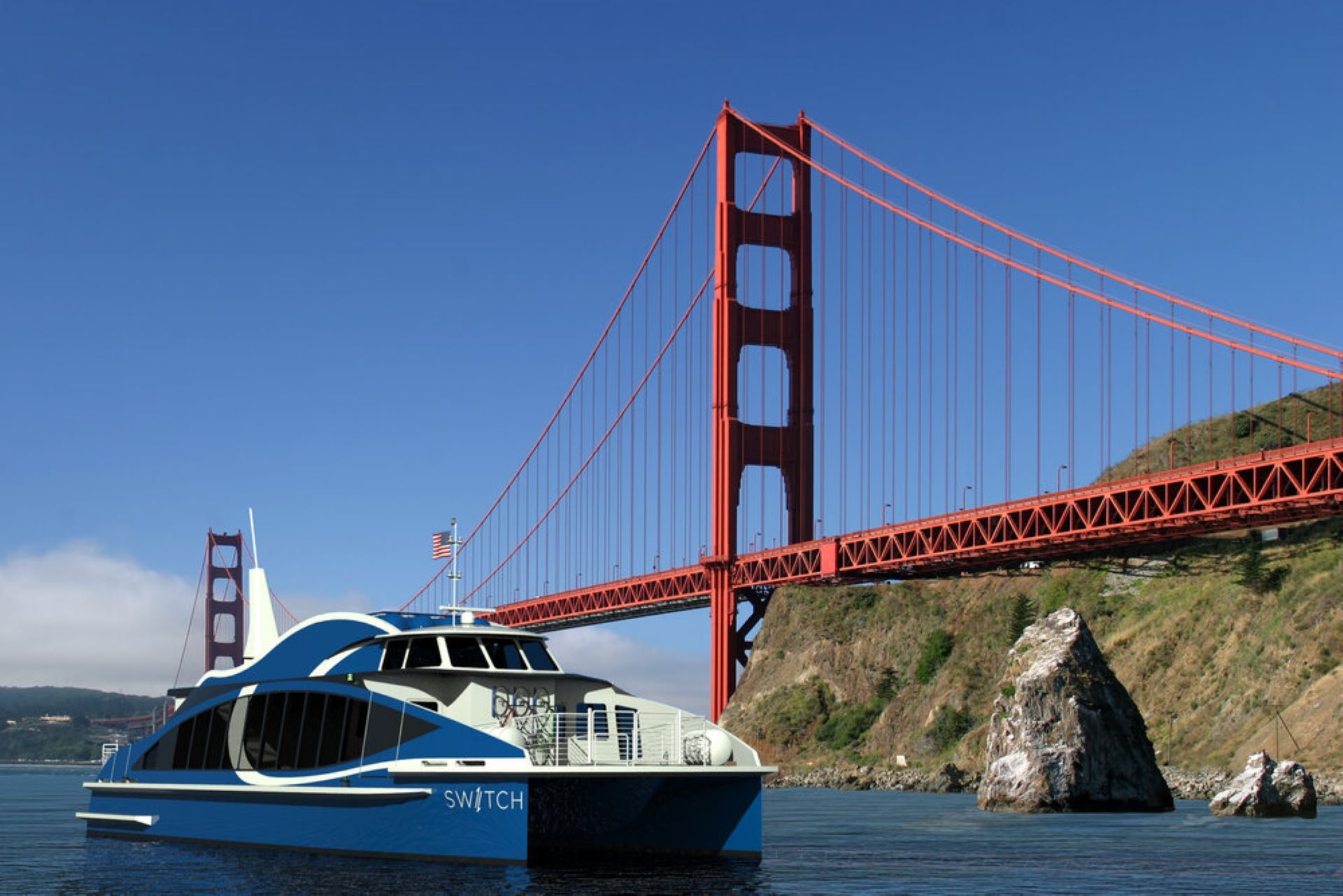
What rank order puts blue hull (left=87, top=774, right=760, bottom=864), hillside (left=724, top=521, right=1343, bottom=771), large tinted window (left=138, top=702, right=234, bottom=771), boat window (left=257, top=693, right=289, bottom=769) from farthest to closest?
hillside (left=724, top=521, right=1343, bottom=771), large tinted window (left=138, top=702, right=234, bottom=771), boat window (left=257, top=693, right=289, bottom=769), blue hull (left=87, top=774, right=760, bottom=864)

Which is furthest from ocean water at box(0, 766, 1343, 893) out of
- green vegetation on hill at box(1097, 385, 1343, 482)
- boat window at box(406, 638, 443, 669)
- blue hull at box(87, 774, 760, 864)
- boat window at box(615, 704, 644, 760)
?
green vegetation on hill at box(1097, 385, 1343, 482)

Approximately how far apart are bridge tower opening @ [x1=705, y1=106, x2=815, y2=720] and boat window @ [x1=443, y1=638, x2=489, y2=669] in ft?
198

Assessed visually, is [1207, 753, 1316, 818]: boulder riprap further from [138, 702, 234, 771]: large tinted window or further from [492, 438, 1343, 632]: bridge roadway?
[138, 702, 234, 771]: large tinted window

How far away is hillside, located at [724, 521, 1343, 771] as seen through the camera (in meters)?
63.5

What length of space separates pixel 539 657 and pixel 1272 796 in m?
22.4

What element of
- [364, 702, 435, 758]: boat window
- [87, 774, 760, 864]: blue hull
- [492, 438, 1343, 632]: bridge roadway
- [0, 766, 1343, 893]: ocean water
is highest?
[492, 438, 1343, 632]: bridge roadway

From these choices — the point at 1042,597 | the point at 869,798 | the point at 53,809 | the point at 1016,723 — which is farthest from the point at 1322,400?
the point at 53,809

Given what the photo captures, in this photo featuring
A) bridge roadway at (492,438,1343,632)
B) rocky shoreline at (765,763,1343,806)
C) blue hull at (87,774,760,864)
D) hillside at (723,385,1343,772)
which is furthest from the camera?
hillside at (723,385,1343,772)

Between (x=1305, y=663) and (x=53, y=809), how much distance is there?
47.3 metres

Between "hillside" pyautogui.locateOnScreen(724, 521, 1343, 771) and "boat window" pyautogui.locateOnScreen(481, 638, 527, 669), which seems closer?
"boat window" pyautogui.locateOnScreen(481, 638, 527, 669)

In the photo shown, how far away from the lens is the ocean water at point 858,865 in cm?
2622

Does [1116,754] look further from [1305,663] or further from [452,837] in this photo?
[452,837]

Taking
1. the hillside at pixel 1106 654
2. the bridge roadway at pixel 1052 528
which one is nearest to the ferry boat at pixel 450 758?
the hillside at pixel 1106 654

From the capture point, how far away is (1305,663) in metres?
63.1
